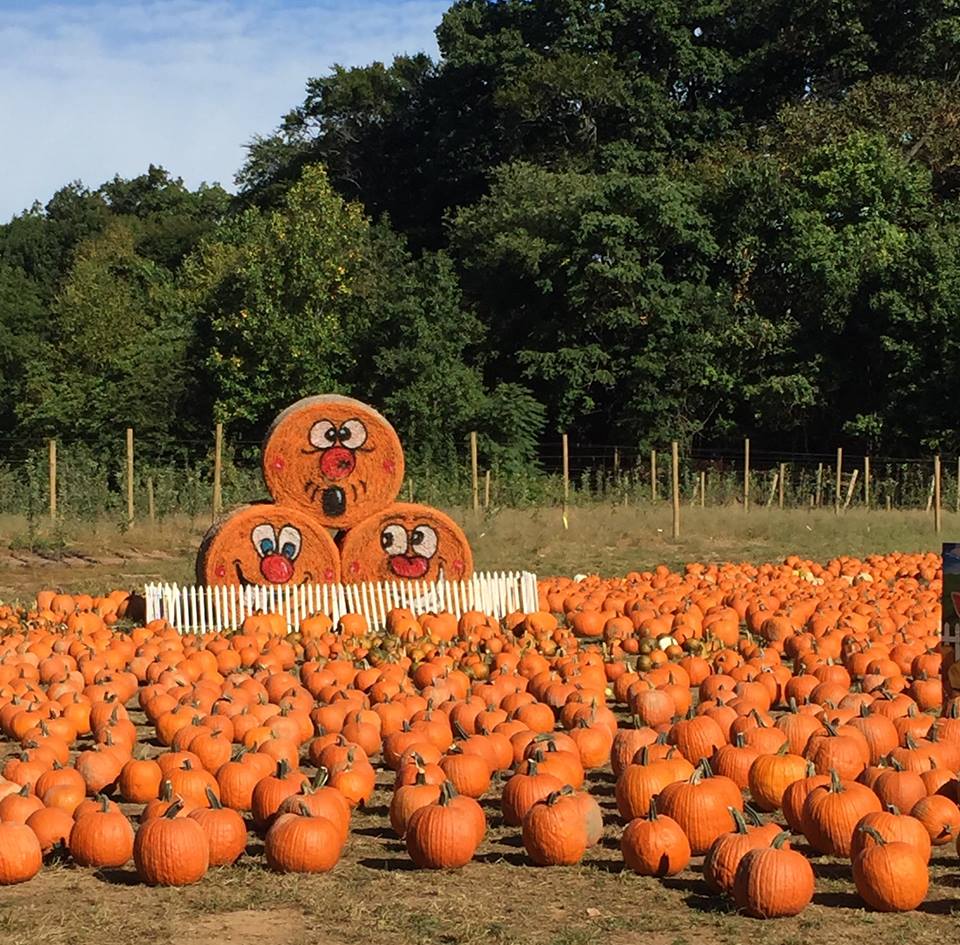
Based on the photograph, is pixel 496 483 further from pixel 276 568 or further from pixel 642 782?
pixel 642 782

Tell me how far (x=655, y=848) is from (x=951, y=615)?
1.52 metres

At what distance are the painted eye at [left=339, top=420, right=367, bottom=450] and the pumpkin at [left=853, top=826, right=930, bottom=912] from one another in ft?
33.9

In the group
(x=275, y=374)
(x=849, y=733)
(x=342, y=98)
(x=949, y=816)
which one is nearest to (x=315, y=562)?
(x=849, y=733)

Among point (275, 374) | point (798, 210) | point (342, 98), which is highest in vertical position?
point (342, 98)

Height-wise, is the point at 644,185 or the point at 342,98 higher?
the point at 342,98

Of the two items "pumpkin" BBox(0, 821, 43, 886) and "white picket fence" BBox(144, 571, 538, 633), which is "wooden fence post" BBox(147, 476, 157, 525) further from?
"pumpkin" BBox(0, 821, 43, 886)

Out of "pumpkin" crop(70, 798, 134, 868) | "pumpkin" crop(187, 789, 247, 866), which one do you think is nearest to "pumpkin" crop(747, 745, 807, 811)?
"pumpkin" crop(187, 789, 247, 866)

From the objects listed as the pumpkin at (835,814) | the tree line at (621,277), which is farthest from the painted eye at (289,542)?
the tree line at (621,277)

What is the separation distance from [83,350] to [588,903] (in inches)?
1615

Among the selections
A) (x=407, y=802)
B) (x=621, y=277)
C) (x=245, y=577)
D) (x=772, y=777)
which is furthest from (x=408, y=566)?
(x=621, y=277)

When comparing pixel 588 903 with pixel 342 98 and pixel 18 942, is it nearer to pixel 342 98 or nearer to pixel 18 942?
pixel 18 942

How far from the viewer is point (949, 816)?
636 cm

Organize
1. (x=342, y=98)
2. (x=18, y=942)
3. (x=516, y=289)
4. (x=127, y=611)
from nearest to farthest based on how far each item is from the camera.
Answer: (x=18, y=942)
(x=127, y=611)
(x=516, y=289)
(x=342, y=98)

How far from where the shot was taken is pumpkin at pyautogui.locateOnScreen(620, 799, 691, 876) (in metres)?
6.02
